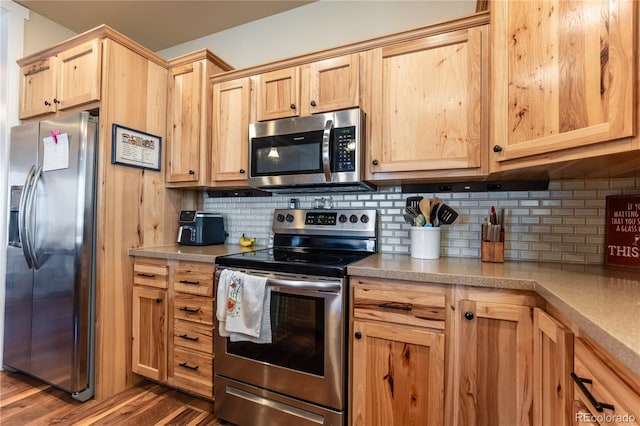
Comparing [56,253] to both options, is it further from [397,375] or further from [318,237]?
[397,375]

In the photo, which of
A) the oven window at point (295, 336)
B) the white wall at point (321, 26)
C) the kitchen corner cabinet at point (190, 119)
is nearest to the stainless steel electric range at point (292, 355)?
the oven window at point (295, 336)

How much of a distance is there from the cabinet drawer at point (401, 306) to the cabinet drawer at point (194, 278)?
890mm

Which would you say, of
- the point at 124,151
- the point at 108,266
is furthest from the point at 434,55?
the point at 108,266

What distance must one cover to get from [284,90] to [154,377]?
6.61ft

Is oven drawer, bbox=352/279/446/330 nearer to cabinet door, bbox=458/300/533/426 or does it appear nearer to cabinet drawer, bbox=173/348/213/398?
cabinet door, bbox=458/300/533/426

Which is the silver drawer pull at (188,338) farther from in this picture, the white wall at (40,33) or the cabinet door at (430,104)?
the white wall at (40,33)

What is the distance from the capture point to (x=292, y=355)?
1.51 meters

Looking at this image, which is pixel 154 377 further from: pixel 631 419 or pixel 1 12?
pixel 1 12

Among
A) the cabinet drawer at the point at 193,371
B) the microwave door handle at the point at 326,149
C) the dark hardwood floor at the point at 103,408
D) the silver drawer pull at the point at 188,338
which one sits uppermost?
the microwave door handle at the point at 326,149

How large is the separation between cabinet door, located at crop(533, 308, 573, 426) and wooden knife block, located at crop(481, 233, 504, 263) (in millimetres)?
A: 478

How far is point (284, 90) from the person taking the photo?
6.31ft

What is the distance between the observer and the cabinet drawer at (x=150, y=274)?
6.30ft

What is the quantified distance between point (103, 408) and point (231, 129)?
1.89 m

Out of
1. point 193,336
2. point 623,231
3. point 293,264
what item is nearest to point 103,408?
point 193,336
